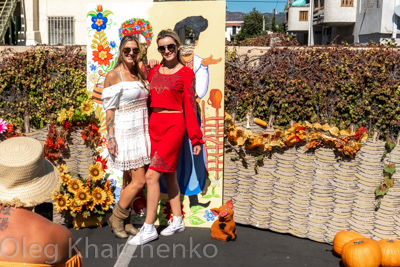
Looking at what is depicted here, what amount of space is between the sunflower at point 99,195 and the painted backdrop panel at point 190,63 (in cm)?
27

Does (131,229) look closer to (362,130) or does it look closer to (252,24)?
(362,130)

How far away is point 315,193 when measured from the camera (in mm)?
5168

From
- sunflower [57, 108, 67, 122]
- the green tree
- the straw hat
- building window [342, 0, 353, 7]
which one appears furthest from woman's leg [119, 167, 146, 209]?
the green tree

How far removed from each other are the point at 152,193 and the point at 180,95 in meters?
0.98

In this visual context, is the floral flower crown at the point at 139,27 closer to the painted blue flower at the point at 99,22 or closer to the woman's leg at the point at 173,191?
the painted blue flower at the point at 99,22

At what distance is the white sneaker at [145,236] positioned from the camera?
16.5 feet

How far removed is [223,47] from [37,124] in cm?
225

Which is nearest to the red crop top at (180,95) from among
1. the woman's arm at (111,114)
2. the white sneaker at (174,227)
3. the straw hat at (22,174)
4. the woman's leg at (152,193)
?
the woman's arm at (111,114)

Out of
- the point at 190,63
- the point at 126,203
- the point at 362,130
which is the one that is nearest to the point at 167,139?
the point at 126,203

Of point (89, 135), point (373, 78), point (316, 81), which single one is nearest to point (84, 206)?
point (89, 135)

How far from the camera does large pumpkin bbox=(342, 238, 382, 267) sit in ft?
14.5

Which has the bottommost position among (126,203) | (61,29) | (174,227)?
(174,227)

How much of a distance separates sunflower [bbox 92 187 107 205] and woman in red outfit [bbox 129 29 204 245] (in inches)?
22.2

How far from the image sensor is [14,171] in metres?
2.57
